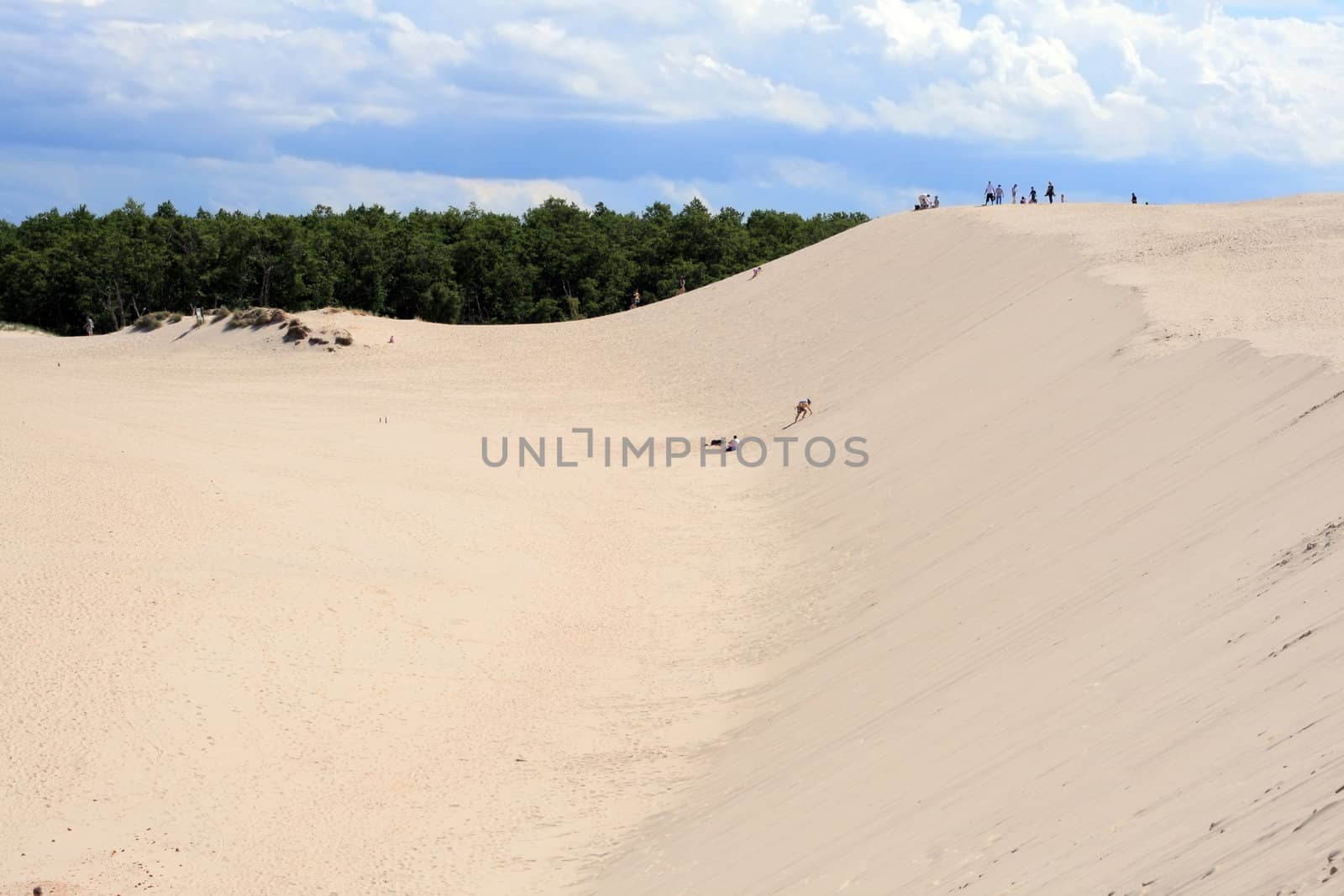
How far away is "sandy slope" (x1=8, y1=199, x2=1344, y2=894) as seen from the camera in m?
8.30

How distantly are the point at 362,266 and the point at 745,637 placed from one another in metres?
49.7

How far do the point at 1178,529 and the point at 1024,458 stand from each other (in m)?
6.83

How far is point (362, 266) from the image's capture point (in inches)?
2485

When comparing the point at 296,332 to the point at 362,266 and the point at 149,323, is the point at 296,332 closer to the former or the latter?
the point at 149,323

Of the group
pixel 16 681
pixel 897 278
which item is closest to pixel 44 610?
pixel 16 681

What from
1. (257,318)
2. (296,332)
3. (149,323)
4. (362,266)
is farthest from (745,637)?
(362,266)

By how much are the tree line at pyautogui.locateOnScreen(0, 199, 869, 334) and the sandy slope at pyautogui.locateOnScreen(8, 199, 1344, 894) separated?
2995 centimetres

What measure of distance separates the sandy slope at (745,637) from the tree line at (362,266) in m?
29.9

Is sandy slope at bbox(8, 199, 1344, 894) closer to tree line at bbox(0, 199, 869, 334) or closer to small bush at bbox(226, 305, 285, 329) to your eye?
small bush at bbox(226, 305, 285, 329)

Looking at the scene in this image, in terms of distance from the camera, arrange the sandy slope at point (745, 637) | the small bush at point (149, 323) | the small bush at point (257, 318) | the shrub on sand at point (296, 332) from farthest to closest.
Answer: the small bush at point (149, 323) < the small bush at point (257, 318) < the shrub on sand at point (296, 332) < the sandy slope at point (745, 637)

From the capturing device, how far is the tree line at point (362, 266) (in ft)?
199

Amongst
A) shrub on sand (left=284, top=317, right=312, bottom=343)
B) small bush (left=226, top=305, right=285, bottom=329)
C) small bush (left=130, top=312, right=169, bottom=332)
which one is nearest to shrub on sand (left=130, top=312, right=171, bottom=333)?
small bush (left=130, top=312, right=169, bottom=332)

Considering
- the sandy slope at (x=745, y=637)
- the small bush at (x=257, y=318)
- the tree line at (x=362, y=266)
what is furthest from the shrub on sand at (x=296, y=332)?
the tree line at (x=362, y=266)

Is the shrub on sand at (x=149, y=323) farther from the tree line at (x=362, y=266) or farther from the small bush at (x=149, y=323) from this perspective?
the tree line at (x=362, y=266)
